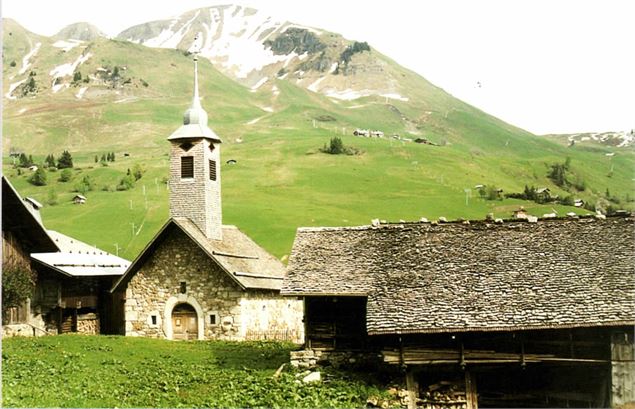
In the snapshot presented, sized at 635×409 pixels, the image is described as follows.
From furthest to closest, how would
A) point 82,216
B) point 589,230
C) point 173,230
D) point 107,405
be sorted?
1. point 82,216
2. point 173,230
3. point 589,230
4. point 107,405

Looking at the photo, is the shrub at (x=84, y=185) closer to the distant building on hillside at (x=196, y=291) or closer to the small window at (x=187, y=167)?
the small window at (x=187, y=167)

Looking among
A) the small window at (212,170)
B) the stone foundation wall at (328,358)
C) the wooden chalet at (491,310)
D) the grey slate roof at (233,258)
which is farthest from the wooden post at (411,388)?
the small window at (212,170)

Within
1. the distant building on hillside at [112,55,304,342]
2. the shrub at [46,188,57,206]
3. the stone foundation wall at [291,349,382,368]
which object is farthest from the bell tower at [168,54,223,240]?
the shrub at [46,188,57,206]

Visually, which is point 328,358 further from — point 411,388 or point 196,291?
point 196,291

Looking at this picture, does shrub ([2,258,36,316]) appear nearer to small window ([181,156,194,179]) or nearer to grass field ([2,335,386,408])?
grass field ([2,335,386,408])

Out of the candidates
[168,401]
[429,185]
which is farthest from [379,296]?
[429,185]

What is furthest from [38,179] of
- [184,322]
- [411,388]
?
[411,388]

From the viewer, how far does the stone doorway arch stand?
120 ft

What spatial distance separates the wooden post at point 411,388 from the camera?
22075 millimetres

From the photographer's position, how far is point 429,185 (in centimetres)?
12356

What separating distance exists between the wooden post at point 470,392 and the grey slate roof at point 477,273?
1641 mm

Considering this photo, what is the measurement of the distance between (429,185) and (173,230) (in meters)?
89.7

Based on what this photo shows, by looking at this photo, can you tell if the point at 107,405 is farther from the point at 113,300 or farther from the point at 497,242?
the point at 113,300

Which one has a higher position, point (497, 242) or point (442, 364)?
point (497, 242)
